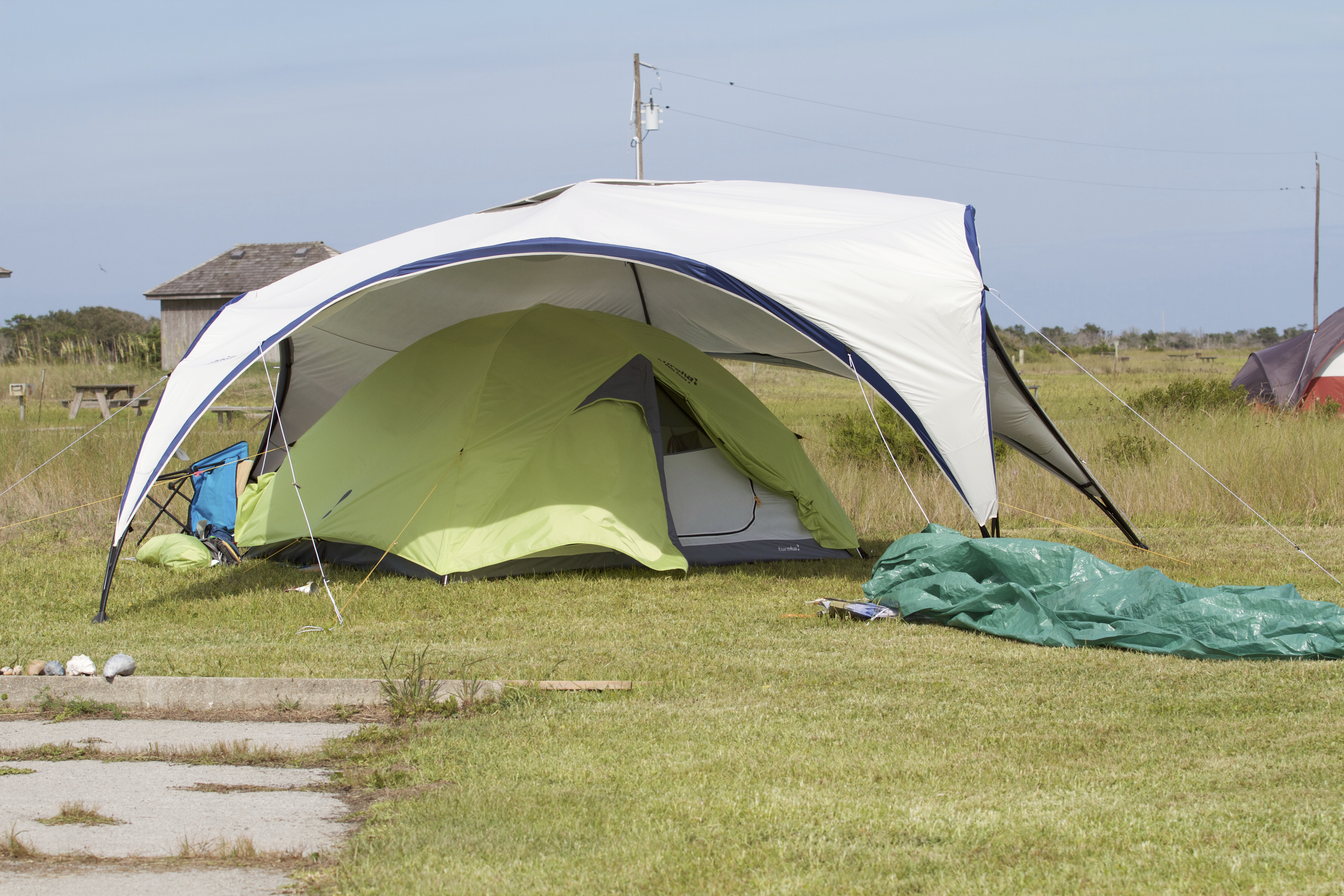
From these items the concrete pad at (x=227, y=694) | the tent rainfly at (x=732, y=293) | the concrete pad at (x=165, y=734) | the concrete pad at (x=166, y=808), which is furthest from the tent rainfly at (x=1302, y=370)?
the concrete pad at (x=166, y=808)

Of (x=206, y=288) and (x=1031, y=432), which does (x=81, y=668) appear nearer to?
(x=1031, y=432)

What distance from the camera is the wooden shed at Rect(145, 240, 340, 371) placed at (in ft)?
110

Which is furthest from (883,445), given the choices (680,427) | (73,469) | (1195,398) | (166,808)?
(166,808)

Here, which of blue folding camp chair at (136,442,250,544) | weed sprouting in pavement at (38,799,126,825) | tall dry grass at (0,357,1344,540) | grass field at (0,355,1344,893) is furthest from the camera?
tall dry grass at (0,357,1344,540)

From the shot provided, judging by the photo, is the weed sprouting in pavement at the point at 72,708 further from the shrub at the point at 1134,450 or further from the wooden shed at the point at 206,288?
the wooden shed at the point at 206,288

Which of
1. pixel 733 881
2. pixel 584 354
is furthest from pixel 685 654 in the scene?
pixel 584 354

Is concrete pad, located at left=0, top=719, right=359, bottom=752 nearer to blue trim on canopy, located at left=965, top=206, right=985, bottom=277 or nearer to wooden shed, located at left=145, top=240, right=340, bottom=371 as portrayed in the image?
blue trim on canopy, located at left=965, top=206, right=985, bottom=277

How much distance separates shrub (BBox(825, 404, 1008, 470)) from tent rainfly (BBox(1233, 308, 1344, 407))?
258 inches

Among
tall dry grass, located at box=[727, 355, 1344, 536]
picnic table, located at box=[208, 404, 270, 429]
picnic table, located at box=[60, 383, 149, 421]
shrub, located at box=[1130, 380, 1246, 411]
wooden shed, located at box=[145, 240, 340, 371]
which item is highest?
wooden shed, located at box=[145, 240, 340, 371]

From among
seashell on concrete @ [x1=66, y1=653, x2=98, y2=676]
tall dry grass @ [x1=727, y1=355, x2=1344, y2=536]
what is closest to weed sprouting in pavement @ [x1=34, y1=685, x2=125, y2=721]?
seashell on concrete @ [x1=66, y1=653, x2=98, y2=676]

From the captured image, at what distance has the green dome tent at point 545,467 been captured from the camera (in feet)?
25.4

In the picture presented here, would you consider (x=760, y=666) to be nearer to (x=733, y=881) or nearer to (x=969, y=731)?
(x=969, y=731)

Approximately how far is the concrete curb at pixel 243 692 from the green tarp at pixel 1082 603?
2.33 metres

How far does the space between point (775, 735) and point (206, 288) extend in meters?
32.9
